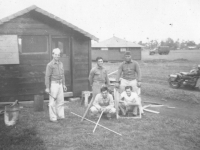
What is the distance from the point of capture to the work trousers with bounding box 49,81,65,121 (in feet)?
21.2

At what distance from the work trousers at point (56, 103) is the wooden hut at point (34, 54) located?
250cm

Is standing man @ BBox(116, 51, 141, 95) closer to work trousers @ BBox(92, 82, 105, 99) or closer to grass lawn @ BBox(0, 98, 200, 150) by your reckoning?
work trousers @ BBox(92, 82, 105, 99)

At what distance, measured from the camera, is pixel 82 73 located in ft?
31.7

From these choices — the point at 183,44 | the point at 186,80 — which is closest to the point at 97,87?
the point at 186,80

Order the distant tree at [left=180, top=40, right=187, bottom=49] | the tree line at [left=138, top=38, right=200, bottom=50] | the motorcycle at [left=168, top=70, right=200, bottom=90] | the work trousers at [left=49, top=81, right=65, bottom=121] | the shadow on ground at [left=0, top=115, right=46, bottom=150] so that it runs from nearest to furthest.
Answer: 1. the shadow on ground at [left=0, top=115, right=46, bottom=150]
2. the work trousers at [left=49, top=81, right=65, bottom=121]
3. the motorcycle at [left=168, top=70, right=200, bottom=90]
4. the tree line at [left=138, top=38, right=200, bottom=50]
5. the distant tree at [left=180, top=40, right=187, bottom=49]

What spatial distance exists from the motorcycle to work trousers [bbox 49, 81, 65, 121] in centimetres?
737

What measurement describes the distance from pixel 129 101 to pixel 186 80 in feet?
19.1

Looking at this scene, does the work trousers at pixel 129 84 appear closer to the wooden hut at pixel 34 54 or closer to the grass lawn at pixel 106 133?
the grass lawn at pixel 106 133

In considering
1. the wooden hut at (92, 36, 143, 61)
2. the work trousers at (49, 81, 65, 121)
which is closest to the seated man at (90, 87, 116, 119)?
the work trousers at (49, 81, 65, 121)

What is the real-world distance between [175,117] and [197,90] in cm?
504

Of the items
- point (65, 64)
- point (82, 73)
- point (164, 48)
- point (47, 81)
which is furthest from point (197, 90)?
point (164, 48)

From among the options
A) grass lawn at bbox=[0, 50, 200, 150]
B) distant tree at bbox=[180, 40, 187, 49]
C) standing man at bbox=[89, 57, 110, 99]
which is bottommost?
grass lawn at bbox=[0, 50, 200, 150]

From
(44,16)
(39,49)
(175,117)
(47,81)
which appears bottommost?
(175,117)

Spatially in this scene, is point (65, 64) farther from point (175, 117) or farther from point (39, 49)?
point (175, 117)
